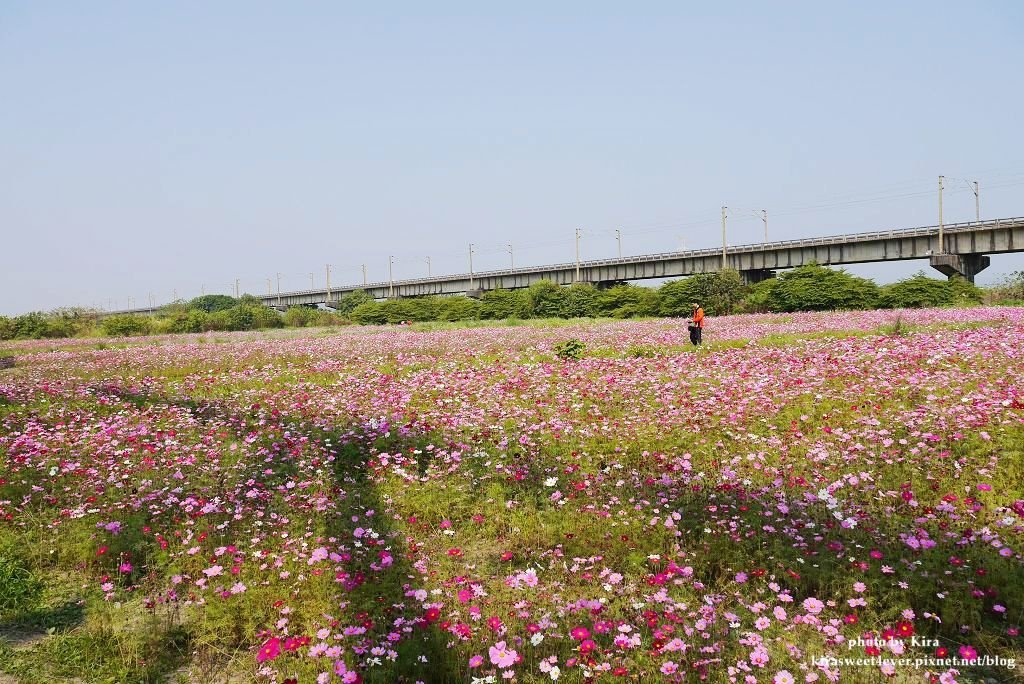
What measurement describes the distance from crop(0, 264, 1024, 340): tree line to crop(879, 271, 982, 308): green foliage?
0.06 m

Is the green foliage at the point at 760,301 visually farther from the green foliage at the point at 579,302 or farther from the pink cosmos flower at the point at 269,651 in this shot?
the pink cosmos flower at the point at 269,651

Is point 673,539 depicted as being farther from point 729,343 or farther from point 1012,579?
point 729,343

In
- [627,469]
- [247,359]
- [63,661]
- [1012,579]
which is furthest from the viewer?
[247,359]

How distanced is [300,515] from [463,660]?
302 centimetres

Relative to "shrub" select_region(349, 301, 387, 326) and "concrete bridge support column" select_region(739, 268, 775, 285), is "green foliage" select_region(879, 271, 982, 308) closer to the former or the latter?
"concrete bridge support column" select_region(739, 268, 775, 285)

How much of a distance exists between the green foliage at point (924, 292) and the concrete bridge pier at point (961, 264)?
9841mm

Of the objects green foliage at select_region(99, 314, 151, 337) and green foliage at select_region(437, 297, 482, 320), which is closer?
green foliage at select_region(99, 314, 151, 337)

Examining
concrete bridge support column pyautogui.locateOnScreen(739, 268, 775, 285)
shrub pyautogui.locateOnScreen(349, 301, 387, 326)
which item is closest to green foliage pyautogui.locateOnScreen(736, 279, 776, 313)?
concrete bridge support column pyautogui.locateOnScreen(739, 268, 775, 285)

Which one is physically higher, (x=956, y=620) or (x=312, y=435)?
(x=312, y=435)

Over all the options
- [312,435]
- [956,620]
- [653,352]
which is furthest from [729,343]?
[956,620]

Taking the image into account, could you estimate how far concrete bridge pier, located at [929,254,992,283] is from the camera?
52.1 metres

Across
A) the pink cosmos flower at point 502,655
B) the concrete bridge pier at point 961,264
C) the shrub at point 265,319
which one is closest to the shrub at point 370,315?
the shrub at point 265,319

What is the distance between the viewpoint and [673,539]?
5.37 metres

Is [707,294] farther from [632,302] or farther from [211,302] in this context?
[211,302]
